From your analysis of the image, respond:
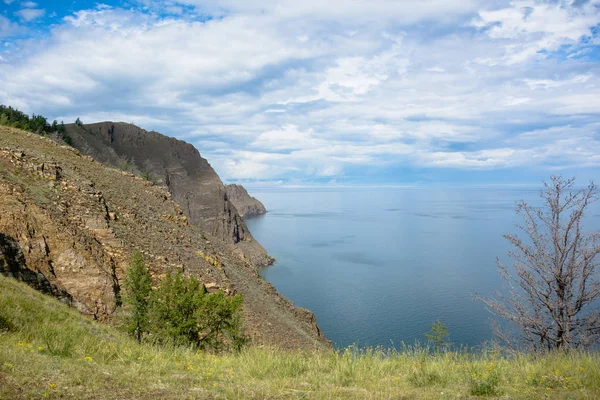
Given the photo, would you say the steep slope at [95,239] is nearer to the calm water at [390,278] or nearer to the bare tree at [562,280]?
the bare tree at [562,280]

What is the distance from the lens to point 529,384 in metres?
6.89

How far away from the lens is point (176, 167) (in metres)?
123

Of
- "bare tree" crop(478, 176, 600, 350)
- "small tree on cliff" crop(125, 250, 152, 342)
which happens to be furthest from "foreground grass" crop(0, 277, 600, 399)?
"small tree on cliff" crop(125, 250, 152, 342)

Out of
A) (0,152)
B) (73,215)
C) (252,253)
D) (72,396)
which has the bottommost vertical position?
(252,253)

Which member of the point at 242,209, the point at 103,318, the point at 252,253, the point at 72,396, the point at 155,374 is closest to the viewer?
the point at 72,396

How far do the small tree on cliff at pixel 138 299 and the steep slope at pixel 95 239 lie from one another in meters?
2.65

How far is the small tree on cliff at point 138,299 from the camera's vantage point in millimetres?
16953

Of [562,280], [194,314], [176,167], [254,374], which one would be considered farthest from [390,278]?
[176,167]

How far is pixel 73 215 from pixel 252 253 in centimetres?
7397

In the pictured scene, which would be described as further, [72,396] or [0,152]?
[0,152]

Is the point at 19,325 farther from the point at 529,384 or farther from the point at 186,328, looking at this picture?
the point at 529,384

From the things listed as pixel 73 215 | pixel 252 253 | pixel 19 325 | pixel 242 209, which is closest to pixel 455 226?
pixel 252 253

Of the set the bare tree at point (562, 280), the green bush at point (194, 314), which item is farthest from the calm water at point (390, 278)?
the bare tree at point (562, 280)

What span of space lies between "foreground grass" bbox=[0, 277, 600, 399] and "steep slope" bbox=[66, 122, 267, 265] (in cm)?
8830
